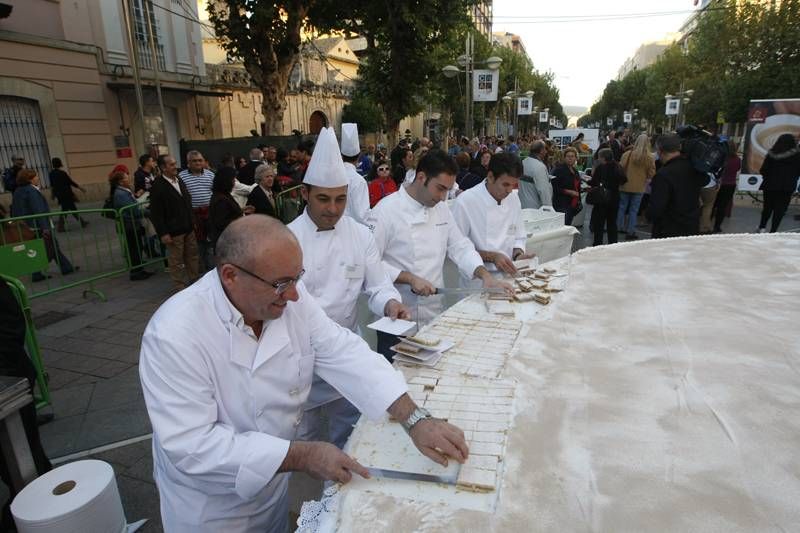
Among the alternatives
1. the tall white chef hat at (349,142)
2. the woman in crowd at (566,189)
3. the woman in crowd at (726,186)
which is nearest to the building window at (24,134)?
the tall white chef hat at (349,142)

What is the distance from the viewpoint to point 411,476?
126 cm

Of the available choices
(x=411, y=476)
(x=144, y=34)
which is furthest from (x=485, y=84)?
(x=411, y=476)

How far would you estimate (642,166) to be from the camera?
7449 millimetres

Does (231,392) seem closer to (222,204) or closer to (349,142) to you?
(222,204)

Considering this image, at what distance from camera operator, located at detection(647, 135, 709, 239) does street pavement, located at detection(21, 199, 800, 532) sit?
1950 millimetres

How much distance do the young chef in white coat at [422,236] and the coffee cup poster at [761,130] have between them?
9.21 metres

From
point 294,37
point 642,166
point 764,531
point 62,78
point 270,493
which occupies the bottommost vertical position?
point 270,493

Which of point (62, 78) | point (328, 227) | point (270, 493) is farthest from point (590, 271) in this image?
point (62, 78)

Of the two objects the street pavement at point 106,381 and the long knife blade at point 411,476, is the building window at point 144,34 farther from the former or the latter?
the long knife blade at point 411,476

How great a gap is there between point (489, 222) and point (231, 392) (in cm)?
241

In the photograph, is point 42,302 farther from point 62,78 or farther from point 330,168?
point 62,78

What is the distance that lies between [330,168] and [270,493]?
1382mm

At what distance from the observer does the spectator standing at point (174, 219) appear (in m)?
5.46

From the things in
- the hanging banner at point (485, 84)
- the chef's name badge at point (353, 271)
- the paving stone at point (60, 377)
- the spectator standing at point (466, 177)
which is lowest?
the paving stone at point (60, 377)
